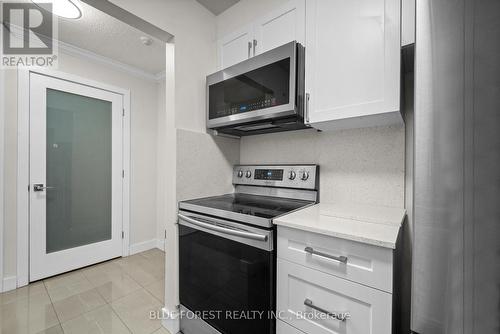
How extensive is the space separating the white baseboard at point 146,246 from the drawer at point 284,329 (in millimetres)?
2457

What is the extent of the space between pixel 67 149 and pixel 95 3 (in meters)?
1.79

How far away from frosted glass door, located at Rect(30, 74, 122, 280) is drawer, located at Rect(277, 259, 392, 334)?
2.55 meters

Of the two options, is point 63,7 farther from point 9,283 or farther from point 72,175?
point 9,283

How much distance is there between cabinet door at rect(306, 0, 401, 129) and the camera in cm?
97

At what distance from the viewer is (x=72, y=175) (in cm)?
235

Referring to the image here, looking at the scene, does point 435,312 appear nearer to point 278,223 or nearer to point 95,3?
point 278,223

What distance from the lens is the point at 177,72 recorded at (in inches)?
59.9

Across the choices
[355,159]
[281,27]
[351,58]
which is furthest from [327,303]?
[281,27]

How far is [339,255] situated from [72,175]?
2.85 meters

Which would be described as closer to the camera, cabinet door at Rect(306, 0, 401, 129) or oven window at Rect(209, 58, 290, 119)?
cabinet door at Rect(306, 0, 401, 129)

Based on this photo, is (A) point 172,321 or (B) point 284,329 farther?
(A) point 172,321

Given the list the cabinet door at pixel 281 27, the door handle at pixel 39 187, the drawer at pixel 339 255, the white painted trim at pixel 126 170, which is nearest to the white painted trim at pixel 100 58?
the white painted trim at pixel 126 170

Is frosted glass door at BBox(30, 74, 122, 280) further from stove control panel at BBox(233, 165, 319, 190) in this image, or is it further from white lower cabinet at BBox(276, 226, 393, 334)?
white lower cabinet at BBox(276, 226, 393, 334)

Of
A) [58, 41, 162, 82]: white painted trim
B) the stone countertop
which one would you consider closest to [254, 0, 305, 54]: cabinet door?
the stone countertop
